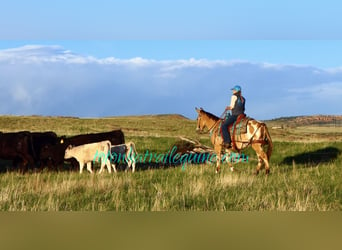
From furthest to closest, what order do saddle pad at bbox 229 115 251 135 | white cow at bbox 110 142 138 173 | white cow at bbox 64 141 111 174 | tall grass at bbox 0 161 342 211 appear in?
white cow at bbox 110 142 138 173 → white cow at bbox 64 141 111 174 → saddle pad at bbox 229 115 251 135 → tall grass at bbox 0 161 342 211

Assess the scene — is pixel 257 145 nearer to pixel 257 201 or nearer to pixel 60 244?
pixel 257 201

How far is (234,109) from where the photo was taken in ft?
54.0

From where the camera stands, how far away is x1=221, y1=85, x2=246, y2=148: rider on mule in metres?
16.1

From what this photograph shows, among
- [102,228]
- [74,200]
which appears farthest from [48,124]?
[102,228]

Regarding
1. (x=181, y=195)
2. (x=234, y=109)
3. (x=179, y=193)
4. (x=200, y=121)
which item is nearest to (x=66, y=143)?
(x=200, y=121)

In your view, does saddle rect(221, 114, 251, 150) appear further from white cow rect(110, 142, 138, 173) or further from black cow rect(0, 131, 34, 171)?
black cow rect(0, 131, 34, 171)

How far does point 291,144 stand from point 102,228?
76.8 ft

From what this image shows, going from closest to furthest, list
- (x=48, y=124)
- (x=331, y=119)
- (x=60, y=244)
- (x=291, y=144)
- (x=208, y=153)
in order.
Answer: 1. (x=60, y=244)
2. (x=208, y=153)
3. (x=291, y=144)
4. (x=48, y=124)
5. (x=331, y=119)

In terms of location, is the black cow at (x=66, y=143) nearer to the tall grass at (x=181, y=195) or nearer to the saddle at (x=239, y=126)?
the tall grass at (x=181, y=195)

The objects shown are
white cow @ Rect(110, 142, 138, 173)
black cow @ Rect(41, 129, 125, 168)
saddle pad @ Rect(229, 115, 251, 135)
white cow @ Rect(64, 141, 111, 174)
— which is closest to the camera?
saddle pad @ Rect(229, 115, 251, 135)

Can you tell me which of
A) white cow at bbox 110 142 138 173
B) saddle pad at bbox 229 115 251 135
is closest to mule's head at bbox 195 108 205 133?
saddle pad at bbox 229 115 251 135

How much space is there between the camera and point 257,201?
9258mm

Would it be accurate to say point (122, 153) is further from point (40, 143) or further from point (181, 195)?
point (181, 195)

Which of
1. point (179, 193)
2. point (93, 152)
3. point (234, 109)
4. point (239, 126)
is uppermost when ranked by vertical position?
point (234, 109)
